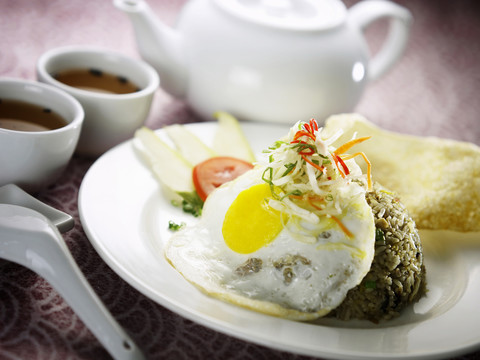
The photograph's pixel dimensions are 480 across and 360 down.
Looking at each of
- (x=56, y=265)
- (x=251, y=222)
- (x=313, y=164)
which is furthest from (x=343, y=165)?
(x=56, y=265)

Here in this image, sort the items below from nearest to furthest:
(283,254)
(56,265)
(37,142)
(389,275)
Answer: (56,265) → (283,254) → (389,275) → (37,142)

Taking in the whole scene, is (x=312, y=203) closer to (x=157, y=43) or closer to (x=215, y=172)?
(x=215, y=172)

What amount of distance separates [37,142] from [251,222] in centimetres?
101

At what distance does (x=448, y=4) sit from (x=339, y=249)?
17.1 ft

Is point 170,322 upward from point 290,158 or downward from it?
downward

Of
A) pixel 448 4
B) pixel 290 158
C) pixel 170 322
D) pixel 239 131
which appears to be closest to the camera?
pixel 170 322

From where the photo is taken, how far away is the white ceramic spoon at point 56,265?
1920 millimetres

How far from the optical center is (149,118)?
12.9 feet

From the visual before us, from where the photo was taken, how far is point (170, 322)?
88.8 inches

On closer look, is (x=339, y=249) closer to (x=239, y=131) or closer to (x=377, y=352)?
(x=377, y=352)

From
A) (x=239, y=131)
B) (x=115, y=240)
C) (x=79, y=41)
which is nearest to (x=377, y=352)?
(x=115, y=240)

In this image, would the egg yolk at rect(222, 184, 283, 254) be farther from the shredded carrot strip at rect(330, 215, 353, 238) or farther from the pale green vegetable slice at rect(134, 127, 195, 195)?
the pale green vegetable slice at rect(134, 127, 195, 195)

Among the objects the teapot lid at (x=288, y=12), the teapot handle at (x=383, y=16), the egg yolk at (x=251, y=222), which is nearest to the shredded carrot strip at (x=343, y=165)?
the egg yolk at (x=251, y=222)

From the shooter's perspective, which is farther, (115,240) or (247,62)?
(247,62)
